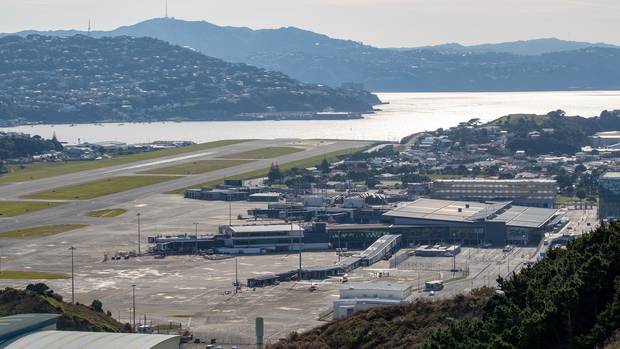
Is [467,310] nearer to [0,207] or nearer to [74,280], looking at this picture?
[74,280]

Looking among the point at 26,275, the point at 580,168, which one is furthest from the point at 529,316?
the point at 580,168

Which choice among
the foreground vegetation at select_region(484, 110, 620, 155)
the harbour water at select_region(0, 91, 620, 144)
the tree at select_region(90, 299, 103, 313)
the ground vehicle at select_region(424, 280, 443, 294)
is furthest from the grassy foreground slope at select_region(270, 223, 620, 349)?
the harbour water at select_region(0, 91, 620, 144)

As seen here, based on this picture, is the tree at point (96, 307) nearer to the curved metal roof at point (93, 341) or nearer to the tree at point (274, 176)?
the curved metal roof at point (93, 341)

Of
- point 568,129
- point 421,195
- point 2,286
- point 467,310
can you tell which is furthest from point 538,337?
point 568,129

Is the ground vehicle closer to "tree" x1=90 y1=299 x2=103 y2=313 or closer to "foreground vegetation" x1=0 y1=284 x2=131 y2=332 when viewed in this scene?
"tree" x1=90 y1=299 x2=103 y2=313

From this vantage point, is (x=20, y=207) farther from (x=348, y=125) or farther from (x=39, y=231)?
(x=348, y=125)

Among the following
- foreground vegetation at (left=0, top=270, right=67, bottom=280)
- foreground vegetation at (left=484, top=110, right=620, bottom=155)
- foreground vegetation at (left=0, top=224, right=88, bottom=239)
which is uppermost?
foreground vegetation at (left=484, top=110, right=620, bottom=155)
